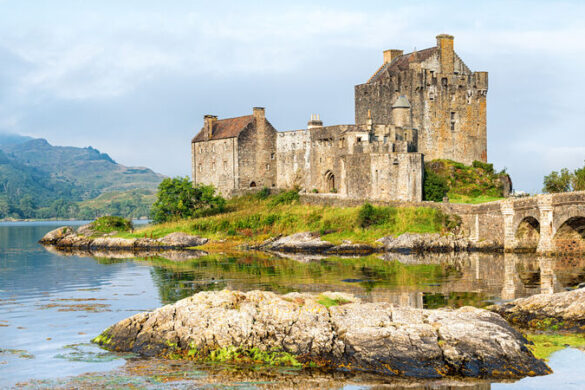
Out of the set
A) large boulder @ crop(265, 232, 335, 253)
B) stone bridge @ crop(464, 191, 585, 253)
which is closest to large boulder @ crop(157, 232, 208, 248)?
large boulder @ crop(265, 232, 335, 253)

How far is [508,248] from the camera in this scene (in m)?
41.6

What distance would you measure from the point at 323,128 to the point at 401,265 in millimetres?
24011

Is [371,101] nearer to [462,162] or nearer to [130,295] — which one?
[462,162]

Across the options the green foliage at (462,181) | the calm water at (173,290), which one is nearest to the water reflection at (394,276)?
the calm water at (173,290)

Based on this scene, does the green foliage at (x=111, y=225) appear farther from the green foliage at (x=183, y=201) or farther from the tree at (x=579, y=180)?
the tree at (x=579, y=180)

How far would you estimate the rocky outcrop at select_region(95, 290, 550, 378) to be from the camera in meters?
14.4

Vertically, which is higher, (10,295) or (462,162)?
(462,162)

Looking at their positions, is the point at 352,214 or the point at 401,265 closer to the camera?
the point at 401,265

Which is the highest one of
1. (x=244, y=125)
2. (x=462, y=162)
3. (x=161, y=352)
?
(x=244, y=125)

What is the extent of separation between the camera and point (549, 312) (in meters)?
19.0

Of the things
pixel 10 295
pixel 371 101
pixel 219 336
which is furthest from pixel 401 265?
pixel 371 101

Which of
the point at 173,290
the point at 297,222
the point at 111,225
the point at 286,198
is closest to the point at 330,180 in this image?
the point at 286,198

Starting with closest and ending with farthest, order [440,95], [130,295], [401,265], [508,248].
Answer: [130,295]
[401,265]
[508,248]
[440,95]

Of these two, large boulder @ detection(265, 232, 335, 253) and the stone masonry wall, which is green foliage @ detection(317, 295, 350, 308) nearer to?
large boulder @ detection(265, 232, 335, 253)
